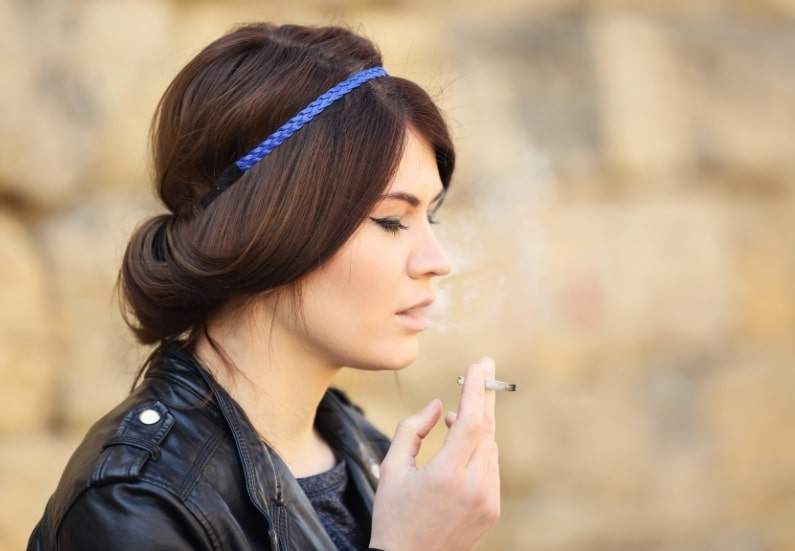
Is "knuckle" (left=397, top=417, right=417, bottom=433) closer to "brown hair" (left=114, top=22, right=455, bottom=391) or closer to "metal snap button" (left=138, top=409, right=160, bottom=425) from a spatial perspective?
"brown hair" (left=114, top=22, right=455, bottom=391)

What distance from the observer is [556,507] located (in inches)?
154

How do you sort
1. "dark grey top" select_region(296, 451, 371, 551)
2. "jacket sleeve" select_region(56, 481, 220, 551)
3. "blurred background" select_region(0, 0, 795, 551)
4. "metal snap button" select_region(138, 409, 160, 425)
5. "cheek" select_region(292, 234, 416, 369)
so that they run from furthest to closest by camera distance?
"blurred background" select_region(0, 0, 795, 551) < "dark grey top" select_region(296, 451, 371, 551) < "cheek" select_region(292, 234, 416, 369) < "metal snap button" select_region(138, 409, 160, 425) < "jacket sleeve" select_region(56, 481, 220, 551)

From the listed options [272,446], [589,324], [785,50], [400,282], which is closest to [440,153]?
[400,282]

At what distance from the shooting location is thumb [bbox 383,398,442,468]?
6.39 ft

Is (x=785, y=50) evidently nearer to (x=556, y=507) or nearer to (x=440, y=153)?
(x=556, y=507)

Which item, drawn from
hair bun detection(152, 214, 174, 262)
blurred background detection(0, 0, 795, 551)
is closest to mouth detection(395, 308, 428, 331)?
hair bun detection(152, 214, 174, 262)

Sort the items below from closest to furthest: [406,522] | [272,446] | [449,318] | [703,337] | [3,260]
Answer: [406,522]
[272,446]
[449,318]
[3,260]
[703,337]

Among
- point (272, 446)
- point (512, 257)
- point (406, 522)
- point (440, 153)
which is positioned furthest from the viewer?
point (512, 257)

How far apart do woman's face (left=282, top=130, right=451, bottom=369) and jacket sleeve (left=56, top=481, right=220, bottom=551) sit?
0.38 m

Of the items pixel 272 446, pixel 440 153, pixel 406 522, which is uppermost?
pixel 440 153

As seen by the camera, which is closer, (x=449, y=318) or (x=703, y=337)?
(x=449, y=318)

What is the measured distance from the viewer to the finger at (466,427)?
1899 mm

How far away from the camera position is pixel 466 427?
192cm

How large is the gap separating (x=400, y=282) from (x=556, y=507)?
6.88 feet
